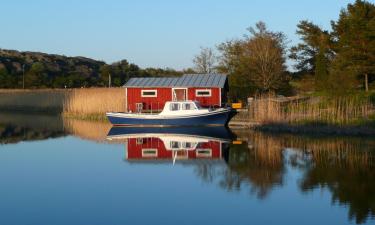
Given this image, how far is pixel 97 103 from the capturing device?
38531 mm

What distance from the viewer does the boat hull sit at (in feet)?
97.1

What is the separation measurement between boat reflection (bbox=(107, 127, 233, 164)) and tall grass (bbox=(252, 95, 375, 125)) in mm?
2356

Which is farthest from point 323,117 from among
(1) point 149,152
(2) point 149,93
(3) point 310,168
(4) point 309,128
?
(2) point 149,93

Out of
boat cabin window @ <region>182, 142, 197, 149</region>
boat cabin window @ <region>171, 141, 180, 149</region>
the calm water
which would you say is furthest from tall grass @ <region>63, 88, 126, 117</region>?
boat cabin window @ <region>182, 142, 197, 149</region>

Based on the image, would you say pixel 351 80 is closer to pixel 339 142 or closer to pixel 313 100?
pixel 313 100

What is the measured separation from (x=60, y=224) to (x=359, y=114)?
19.6 m

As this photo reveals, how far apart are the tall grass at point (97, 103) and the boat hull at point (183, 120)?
15.8 feet

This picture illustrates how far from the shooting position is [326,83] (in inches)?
1233

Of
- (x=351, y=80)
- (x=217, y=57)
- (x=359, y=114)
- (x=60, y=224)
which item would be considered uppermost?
(x=217, y=57)

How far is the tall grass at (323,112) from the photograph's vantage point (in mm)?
25844

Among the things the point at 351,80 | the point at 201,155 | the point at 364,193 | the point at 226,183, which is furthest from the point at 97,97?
the point at 364,193

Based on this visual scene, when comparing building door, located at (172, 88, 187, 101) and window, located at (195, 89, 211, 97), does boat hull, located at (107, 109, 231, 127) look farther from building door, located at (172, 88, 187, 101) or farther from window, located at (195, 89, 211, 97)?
window, located at (195, 89, 211, 97)

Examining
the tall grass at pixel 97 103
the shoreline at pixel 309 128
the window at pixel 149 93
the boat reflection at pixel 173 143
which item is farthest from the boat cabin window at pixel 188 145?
the tall grass at pixel 97 103

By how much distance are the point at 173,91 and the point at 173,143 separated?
12321 millimetres
